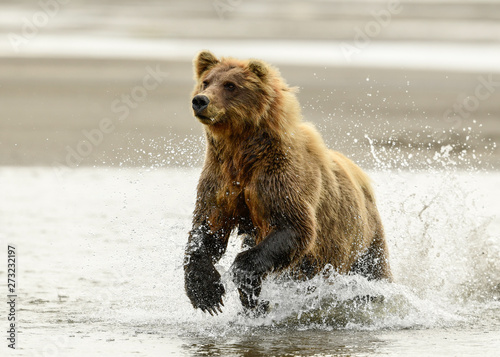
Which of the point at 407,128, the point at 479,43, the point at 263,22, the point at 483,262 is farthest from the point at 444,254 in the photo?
the point at 263,22

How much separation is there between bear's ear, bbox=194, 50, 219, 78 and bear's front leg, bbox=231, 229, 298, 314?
4.06ft

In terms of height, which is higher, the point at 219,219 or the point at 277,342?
the point at 219,219

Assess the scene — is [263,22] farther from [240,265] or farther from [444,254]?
[240,265]

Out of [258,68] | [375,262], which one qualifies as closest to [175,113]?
[375,262]

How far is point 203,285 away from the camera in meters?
5.75

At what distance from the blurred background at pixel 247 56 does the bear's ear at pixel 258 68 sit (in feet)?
8.50

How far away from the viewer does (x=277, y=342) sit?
5.27 m

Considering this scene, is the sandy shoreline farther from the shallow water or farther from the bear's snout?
the bear's snout

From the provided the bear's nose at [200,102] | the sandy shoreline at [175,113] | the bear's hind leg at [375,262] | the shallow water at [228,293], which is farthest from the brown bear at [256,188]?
the sandy shoreline at [175,113]

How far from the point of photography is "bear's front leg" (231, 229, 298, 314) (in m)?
5.51

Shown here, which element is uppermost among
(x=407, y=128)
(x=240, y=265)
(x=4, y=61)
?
(x=4, y=61)

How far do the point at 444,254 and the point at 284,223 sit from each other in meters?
2.36

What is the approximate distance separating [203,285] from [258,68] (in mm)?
1459

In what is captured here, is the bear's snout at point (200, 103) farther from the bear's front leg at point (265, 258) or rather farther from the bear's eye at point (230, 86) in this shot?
the bear's front leg at point (265, 258)
